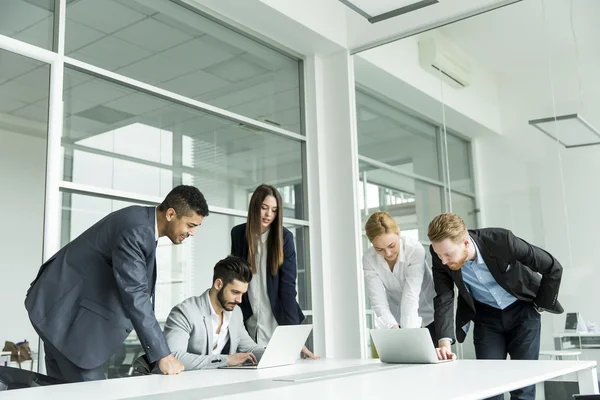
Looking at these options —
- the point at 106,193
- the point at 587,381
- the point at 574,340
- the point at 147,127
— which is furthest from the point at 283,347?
the point at 574,340

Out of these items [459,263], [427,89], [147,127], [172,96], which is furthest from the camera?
[427,89]

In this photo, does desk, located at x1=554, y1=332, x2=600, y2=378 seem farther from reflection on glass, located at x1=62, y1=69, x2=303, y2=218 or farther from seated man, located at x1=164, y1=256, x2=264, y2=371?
reflection on glass, located at x1=62, y1=69, x2=303, y2=218

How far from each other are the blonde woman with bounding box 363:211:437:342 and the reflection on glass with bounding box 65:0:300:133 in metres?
1.82

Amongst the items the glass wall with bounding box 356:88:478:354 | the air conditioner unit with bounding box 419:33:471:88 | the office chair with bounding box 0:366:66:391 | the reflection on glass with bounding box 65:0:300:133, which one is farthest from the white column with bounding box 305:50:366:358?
the office chair with bounding box 0:366:66:391

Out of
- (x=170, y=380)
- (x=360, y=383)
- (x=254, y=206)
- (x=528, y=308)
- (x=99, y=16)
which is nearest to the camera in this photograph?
(x=360, y=383)

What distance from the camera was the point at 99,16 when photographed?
13.2 ft

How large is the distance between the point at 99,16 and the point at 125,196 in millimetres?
1117

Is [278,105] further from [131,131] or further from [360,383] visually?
[360,383]

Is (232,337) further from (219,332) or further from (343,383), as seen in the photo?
(343,383)

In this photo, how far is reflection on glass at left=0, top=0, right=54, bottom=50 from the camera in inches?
138

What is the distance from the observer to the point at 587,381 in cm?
267

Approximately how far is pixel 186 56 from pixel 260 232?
155 centimetres

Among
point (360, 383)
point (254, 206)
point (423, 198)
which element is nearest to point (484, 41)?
point (423, 198)

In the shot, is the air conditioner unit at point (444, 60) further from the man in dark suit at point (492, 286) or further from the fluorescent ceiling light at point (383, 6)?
the man in dark suit at point (492, 286)
